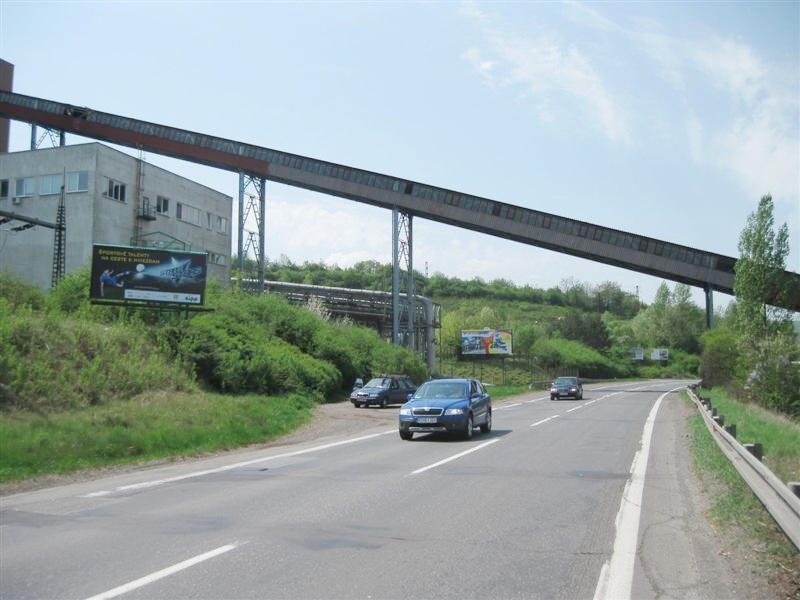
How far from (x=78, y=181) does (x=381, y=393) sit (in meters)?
25.4

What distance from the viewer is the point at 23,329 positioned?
20453 mm

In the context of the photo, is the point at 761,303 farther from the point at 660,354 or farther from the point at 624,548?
the point at 660,354

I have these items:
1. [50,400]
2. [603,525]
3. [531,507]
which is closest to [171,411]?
[50,400]

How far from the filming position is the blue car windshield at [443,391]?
1839cm

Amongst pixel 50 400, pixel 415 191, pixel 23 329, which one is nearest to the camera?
pixel 50 400

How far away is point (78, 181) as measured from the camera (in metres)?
43.5

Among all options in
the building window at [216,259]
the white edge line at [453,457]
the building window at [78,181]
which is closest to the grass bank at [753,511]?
the white edge line at [453,457]

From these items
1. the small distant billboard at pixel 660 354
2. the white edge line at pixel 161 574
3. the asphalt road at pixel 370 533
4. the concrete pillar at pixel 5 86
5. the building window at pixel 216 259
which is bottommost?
the asphalt road at pixel 370 533

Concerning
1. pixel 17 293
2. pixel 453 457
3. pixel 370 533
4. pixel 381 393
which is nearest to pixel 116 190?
pixel 17 293

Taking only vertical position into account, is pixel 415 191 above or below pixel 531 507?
above

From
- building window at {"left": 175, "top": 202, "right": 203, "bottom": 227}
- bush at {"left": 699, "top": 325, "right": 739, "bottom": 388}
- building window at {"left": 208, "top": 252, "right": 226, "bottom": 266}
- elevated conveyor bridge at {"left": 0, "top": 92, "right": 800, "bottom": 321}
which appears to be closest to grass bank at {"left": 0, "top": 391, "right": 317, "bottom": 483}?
elevated conveyor bridge at {"left": 0, "top": 92, "right": 800, "bottom": 321}

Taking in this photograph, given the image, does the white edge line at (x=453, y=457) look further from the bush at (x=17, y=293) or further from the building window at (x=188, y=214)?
the building window at (x=188, y=214)

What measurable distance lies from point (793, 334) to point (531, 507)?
132 ft

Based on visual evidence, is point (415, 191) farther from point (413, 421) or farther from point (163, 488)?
point (163, 488)
